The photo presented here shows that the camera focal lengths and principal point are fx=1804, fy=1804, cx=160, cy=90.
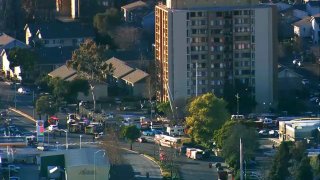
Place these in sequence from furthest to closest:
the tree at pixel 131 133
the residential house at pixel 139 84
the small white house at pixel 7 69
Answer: the small white house at pixel 7 69, the residential house at pixel 139 84, the tree at pixel 131 133

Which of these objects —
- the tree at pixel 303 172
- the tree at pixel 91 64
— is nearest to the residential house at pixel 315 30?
the tree at pixel 91 64

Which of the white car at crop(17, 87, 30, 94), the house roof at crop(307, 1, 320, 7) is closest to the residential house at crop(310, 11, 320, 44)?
the house roof at crop(307, 1, 320, 7)

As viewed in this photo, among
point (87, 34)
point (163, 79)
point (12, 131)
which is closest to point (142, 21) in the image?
point (87, 34)

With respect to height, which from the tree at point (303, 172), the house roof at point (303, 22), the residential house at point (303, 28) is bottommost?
the tree at point (303, 172)

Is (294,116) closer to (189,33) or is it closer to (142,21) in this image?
(189,33)

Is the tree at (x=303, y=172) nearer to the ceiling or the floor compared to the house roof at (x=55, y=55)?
nearer to the floor

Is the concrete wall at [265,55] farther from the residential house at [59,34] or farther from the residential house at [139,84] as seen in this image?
the residential house at [59,34]
